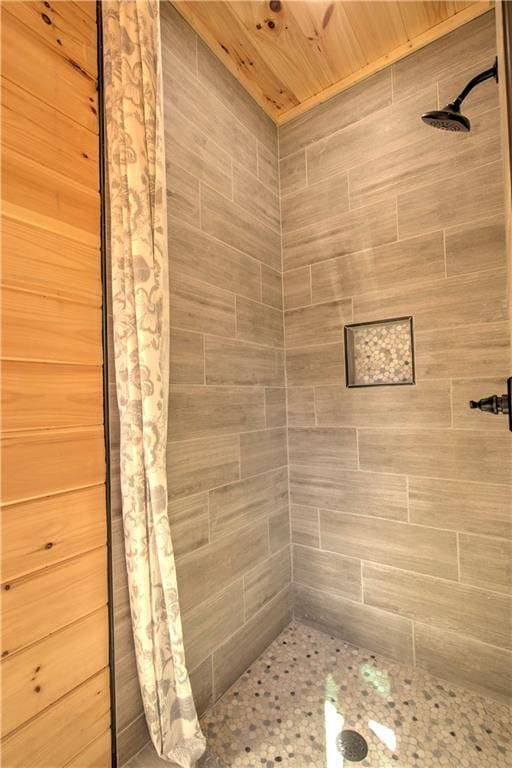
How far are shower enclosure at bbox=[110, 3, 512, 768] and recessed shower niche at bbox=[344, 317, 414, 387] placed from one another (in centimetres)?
2

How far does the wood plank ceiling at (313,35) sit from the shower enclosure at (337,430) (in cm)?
6

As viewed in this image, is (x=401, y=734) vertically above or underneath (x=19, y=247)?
underneath

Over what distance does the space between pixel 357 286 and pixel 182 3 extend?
1257 millimetres

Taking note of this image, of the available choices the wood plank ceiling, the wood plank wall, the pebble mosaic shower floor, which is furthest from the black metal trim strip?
the wood plank ceiling

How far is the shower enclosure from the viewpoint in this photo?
4.00ft

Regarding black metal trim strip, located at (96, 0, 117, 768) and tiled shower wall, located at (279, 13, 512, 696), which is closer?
black metal trim strip, located at (96, 0, 117, 768)

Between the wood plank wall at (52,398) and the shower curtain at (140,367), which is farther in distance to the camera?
the shower curtain at (140,367)

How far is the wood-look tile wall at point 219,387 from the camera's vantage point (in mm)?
1219

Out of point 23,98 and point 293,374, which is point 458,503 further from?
point 23,98

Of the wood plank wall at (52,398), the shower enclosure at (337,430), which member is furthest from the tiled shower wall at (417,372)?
the wood plank wall at (52,398)

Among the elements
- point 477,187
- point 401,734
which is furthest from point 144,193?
point 401,734

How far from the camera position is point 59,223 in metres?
0.92

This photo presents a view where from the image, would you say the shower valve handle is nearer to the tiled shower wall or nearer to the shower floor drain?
the tiled shower wall

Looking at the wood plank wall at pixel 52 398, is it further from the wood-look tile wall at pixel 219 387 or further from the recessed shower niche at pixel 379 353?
the recessed shower niche at pixel 379 353
